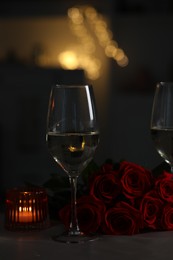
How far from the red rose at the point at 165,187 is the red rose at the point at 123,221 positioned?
2.1 inches

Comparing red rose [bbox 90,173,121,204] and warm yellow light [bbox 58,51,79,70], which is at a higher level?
warm yellow light [bbox 58,51,79,70]

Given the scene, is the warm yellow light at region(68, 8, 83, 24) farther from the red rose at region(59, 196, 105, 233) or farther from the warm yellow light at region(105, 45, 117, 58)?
the red rose at region(59, 196, 105, 233)

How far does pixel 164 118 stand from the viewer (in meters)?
0.93

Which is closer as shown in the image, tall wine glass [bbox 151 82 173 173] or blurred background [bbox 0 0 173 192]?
tall wine glass [bbox 151 82 173 173]

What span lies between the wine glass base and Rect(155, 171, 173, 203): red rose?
0.11 meters

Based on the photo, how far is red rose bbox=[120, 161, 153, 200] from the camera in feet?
2.97

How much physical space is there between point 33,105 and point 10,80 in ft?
0.74

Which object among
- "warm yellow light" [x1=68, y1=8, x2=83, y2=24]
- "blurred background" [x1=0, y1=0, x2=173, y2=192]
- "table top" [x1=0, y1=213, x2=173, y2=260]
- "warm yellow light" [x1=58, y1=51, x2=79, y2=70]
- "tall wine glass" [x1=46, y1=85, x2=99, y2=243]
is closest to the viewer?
"table top" [x1=0, y1=213, x2=173, y2=260]

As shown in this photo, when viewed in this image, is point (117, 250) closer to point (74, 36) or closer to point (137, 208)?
point (137, 208)

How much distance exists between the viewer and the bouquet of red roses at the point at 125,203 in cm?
Answer: 88

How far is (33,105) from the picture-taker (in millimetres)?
4180

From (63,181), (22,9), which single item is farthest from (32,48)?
(63,181)

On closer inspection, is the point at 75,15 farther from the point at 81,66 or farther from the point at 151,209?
the point at 151,209

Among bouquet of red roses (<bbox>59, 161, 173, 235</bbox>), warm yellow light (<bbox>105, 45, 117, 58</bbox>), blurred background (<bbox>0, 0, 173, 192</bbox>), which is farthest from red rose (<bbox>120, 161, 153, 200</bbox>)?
warm yellow light (<bbox>105, 45, 117, 58</bbox>)
